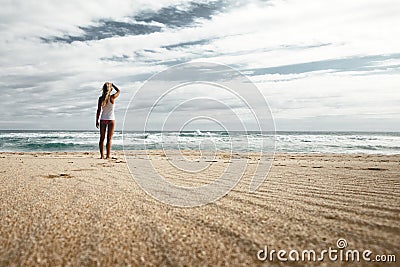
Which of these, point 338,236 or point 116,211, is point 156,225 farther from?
point 338,236

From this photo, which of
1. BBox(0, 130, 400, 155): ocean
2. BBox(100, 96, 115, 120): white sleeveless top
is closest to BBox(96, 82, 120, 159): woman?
BBox(100, 96, 115, 120): white sleeveless top

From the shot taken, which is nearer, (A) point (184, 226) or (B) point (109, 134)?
(A) point (184, 226)

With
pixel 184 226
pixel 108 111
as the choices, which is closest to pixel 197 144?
pixel 108 111

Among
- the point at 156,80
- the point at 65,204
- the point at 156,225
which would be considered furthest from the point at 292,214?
the point at 156,80

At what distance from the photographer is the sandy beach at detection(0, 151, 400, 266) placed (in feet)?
4.57

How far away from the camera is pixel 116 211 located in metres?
2.14

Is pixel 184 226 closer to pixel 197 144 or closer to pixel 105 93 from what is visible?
pixel 105 93

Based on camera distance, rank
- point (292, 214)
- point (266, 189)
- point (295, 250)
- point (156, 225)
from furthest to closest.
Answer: point (266, 189) → point (292, 214) → point (156, 225) → point (295, 250)

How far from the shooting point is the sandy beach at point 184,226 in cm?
139

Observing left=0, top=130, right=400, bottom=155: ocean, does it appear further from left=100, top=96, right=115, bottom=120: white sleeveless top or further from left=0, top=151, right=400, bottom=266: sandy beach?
left=0, top=151, right=400, bottom=266: sandy beach

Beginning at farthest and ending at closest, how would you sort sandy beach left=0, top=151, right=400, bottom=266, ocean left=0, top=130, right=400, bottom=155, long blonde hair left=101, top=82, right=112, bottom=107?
ocean left=0, top=130, right=400, bottom=155 → long blonde hair left=101, top=82, right=112, bottom=107 → sandy beach left=0, top=151, right=400, bottom=266

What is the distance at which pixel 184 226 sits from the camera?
5.93ft

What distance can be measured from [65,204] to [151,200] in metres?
0.62

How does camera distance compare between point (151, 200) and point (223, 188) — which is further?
point (223, 188)
